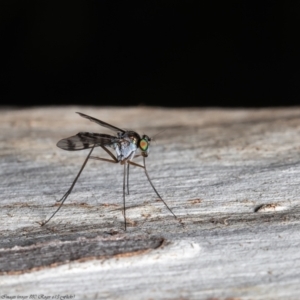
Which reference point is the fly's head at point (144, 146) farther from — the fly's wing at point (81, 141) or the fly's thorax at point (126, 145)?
the fly's wing at point (81, 141)

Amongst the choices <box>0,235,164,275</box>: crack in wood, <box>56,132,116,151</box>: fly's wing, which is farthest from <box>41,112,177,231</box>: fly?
<box>0,235,164,275</box>: crack in wood
